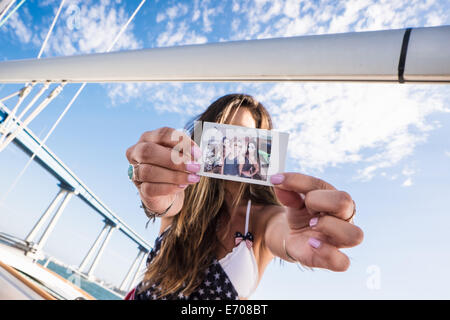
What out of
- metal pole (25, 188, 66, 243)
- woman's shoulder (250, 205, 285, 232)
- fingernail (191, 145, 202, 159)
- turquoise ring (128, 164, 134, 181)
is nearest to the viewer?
fingernail (191, 145, 202, 159)

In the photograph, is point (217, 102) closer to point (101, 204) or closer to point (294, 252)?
point (294, 252)

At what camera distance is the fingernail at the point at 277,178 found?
0.56m

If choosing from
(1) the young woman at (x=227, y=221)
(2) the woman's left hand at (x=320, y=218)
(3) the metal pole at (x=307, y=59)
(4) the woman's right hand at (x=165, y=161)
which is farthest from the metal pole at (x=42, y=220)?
(2) the woman's left hand at (x=320, y=218)

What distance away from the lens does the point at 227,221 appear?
1299 millimetres

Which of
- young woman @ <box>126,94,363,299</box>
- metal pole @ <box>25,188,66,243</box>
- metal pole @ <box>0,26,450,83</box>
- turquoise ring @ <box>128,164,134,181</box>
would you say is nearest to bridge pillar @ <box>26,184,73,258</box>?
metal pole @ <box>25,188,66,243</box>

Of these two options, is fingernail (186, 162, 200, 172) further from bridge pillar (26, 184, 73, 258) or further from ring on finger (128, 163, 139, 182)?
bridge pillar (26, 184, 73, 258)

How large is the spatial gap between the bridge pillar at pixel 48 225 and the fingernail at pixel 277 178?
11.9ft

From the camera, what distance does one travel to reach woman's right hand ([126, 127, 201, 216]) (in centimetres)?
62

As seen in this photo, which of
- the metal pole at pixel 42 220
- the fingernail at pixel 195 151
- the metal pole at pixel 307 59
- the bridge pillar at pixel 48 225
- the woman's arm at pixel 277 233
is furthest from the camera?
the metal pole at pixel 42 220

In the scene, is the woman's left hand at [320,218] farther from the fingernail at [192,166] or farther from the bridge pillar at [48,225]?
the bridge pillar at [48,225]

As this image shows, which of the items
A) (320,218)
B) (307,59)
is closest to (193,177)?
(320,218)

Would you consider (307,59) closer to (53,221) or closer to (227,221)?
(227,221)

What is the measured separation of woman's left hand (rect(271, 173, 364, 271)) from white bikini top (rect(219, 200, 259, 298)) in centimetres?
49

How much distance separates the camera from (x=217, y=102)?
125cm
